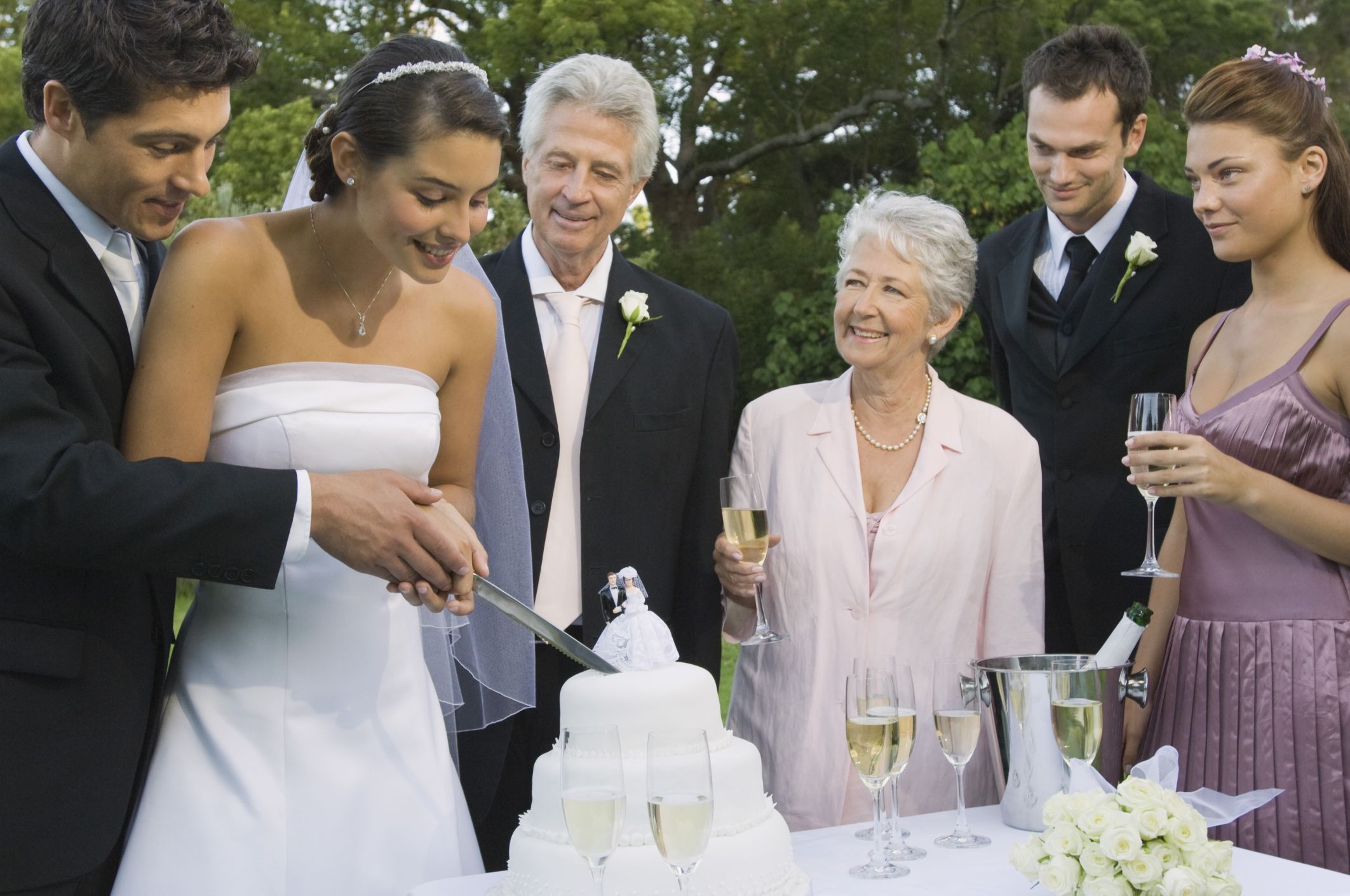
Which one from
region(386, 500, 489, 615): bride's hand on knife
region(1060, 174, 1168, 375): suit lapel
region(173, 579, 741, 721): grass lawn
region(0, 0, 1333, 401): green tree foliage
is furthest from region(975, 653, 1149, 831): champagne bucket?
region(0, 0, 1333, 401): green tree foliage

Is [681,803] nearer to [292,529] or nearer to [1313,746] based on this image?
[292,529]

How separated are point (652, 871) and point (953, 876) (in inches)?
30.0

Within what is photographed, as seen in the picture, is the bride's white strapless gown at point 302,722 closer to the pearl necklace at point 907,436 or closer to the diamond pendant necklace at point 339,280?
the diamond pendant necklace at point 339,280

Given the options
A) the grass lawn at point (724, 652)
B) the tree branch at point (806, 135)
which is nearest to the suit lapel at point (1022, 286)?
the grass lawn at point (724, 652)

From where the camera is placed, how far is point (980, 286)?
17.2ft

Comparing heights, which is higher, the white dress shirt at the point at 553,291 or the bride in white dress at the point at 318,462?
the white dress shirt at the point at 553,291

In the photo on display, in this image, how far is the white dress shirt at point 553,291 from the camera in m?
4.34

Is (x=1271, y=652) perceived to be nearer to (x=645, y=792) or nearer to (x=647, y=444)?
(x=647, y=444)

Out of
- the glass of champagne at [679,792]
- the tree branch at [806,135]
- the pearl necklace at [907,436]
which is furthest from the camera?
the tree branch at [806,135]

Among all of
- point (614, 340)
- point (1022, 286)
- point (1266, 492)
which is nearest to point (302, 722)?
point (614, 340)

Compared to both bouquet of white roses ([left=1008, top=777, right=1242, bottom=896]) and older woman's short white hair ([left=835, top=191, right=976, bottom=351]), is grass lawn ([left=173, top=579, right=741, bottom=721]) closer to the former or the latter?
older woman's short white hair ([left=835, top=191, right=976, bottom=351])

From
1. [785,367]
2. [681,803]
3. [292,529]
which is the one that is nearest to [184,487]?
[292,529]

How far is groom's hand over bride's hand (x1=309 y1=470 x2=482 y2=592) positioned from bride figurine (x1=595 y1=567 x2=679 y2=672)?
0.34 m

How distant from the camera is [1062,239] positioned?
499cm
